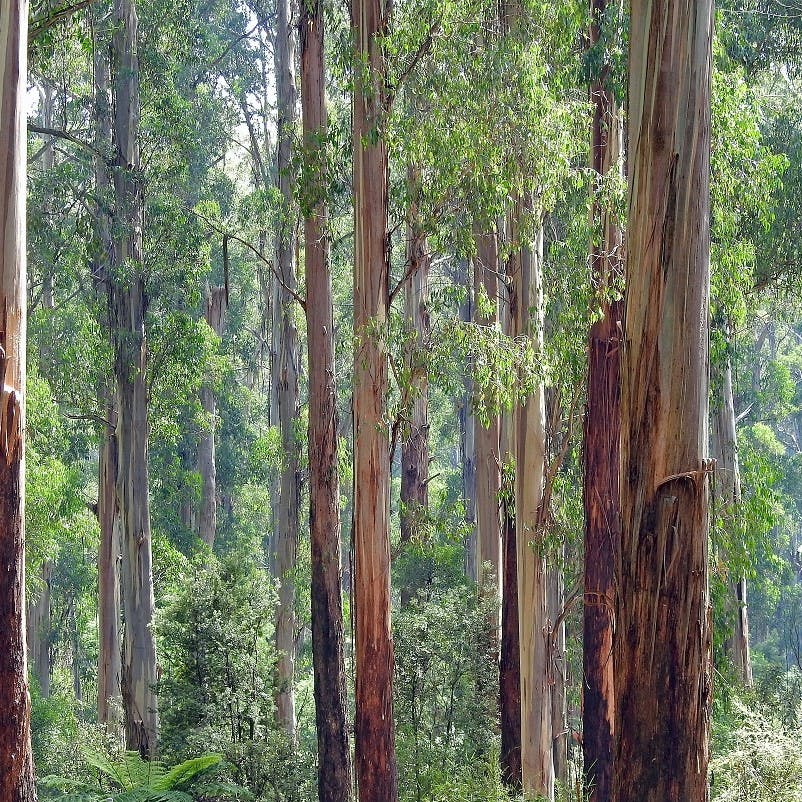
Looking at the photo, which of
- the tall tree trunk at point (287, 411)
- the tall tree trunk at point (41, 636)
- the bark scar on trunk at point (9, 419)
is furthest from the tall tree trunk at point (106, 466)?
the bark scar on trunk at point (9, 419)

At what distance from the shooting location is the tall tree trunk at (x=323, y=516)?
12.1m

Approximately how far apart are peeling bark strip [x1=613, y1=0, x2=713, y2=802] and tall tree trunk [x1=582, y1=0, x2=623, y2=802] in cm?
591

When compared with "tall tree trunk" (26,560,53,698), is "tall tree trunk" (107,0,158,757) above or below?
above

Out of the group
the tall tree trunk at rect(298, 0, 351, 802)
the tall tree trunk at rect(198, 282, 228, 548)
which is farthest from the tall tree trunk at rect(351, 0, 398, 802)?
the tall tree trunk at rect(198, 282, 228, 548)

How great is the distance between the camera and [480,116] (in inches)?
408

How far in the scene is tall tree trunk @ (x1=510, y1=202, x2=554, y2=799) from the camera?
38.4 ft

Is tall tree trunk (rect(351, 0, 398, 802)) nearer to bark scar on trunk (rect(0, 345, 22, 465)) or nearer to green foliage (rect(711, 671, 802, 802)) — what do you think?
green foliage (rect(711, 671, 802, 802))

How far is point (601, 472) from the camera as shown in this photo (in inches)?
468

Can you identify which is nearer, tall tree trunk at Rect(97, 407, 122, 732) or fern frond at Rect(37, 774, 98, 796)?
fern frond at Rect(37, 774, 98, 796)

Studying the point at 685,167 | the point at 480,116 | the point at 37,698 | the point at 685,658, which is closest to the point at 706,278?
the point at 685,167

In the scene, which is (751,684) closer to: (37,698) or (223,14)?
(37,698)

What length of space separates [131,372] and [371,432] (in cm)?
601

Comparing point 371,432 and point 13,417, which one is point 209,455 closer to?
point 371,432

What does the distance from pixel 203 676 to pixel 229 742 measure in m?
0.67
